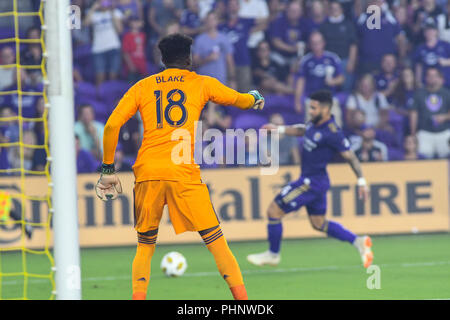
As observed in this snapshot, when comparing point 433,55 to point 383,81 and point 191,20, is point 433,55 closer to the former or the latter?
point 383,81

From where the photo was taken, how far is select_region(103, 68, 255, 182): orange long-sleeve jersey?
19.5 feet

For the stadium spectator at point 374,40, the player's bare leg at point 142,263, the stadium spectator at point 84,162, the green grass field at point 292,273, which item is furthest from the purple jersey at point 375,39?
the player's bare leg at point 142,263

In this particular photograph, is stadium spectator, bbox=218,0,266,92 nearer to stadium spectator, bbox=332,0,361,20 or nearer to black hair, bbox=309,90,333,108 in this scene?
stadium spectator, bbox=332,0,361,20

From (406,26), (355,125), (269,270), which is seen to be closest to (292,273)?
(269,270)

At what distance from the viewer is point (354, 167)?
922 cm

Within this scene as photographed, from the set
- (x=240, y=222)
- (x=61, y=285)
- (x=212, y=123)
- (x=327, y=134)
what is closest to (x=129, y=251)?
(x=240, y=222)

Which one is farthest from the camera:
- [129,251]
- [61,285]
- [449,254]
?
[129,251]

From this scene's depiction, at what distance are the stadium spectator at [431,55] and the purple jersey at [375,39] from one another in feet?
1.58

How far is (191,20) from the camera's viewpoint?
13.9m

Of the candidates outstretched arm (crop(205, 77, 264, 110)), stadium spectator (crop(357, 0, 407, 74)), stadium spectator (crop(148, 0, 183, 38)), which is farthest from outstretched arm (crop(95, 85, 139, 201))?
stadium spectator (crop(357, 0, 407, 74))

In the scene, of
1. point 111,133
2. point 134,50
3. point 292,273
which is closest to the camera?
point 111,133

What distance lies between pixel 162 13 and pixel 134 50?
93 cm

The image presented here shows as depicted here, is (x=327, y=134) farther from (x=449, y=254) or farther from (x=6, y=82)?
(x=6, y=82)

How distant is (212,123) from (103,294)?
5.36 meters
